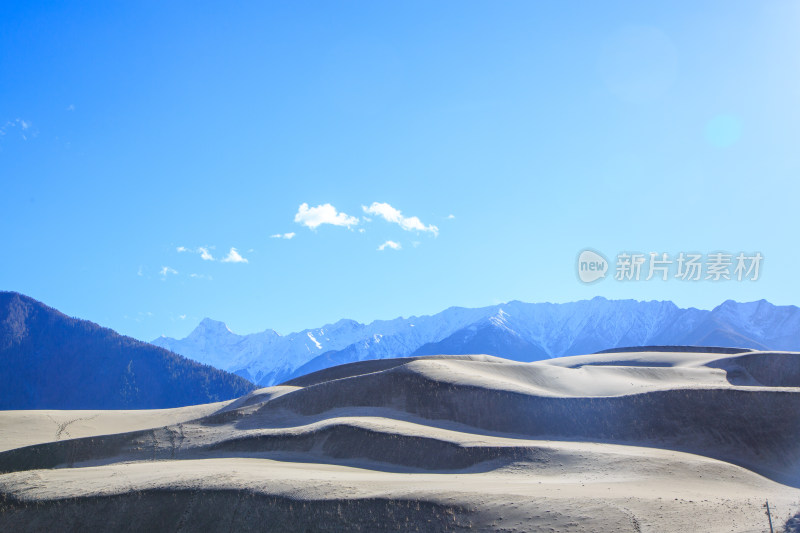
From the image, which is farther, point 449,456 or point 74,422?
point 74,422

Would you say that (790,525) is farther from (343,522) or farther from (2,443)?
(2,443)

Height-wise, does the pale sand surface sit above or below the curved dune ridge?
below

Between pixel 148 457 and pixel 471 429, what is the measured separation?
2498cm

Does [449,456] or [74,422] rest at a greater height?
[449,456]

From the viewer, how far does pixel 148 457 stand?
1793 inches

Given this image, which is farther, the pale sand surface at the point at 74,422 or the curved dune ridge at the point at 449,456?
the pale sand surface at the point at 74,422

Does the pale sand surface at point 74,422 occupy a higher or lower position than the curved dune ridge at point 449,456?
lower

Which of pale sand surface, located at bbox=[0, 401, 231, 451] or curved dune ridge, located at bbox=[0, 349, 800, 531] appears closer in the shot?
curved dune ridge, located at bbox=[0, 349, 800, 531]

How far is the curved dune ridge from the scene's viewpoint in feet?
80.2

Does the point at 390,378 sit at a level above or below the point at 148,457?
above

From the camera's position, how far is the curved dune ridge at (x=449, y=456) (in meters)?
24.4

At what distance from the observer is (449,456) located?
37.7 meters

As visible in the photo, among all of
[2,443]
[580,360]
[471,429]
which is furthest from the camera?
[580,360]

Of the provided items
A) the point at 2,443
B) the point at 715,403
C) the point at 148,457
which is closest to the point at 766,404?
the point at 715,403
